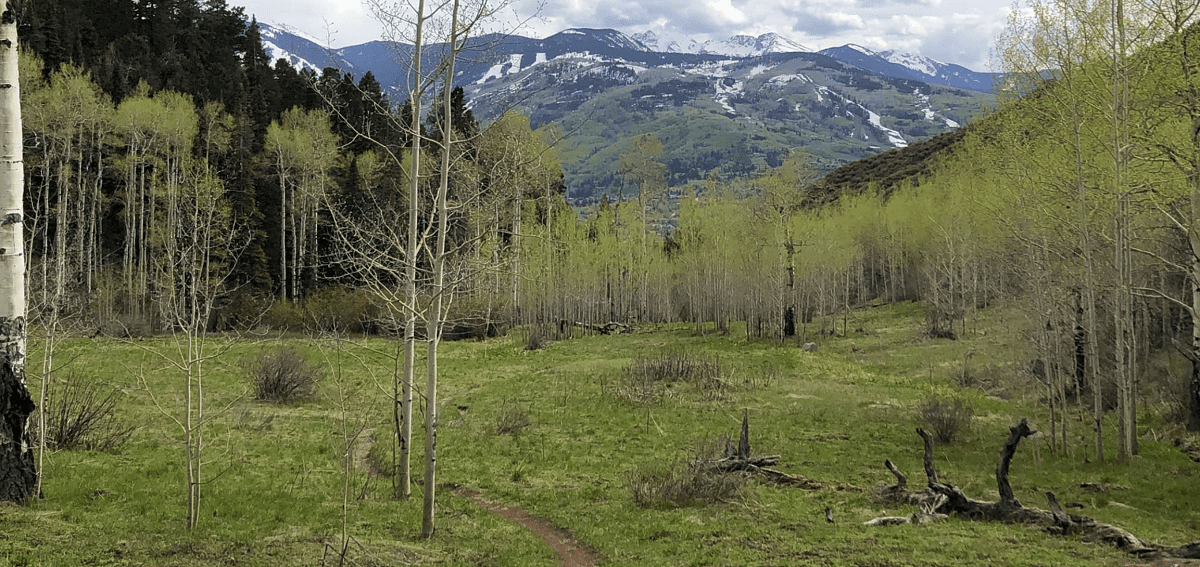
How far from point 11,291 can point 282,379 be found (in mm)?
13084

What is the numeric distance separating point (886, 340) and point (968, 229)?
8752 millimetres

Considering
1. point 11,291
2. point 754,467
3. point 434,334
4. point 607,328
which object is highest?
point 11,291

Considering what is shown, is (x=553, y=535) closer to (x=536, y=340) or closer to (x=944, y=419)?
(x=944, y=419)

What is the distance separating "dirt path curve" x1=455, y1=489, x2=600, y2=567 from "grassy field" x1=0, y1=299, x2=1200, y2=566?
20cm

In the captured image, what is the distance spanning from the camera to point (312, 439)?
1475 cm

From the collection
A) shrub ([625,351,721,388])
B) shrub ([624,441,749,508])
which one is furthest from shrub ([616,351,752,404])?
shrub ([624,441,749,508])

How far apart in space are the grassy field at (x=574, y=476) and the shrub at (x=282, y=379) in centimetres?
58

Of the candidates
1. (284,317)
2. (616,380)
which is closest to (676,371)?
(616,380)

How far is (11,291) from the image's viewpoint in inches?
271

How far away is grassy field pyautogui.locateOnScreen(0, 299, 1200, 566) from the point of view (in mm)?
7801

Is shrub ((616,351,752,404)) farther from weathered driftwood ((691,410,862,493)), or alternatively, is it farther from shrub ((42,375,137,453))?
shrub ((42,375,137,453))

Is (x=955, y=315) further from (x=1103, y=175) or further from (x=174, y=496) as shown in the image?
(x=174, y=496)

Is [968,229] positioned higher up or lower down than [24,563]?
higher up

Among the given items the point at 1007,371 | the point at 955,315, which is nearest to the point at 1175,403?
the point at 1007,371
